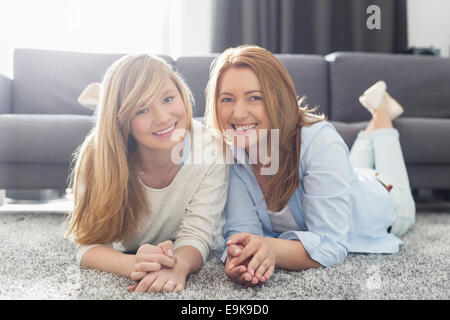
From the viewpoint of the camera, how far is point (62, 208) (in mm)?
1824

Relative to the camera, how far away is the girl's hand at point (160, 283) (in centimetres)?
65

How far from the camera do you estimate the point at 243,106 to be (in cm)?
82

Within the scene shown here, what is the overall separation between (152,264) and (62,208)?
4.39 ft

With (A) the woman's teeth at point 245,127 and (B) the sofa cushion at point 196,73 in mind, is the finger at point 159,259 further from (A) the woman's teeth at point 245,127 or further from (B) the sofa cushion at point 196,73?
(B) the sofa cushion at point 196,73

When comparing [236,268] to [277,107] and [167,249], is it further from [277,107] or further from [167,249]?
[277,107]

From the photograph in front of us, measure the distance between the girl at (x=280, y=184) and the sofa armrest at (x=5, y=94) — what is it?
52.6 inches

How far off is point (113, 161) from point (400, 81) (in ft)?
5.38

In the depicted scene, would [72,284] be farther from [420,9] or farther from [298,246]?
[420,9]

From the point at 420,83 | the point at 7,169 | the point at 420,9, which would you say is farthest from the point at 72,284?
the point at 420,9

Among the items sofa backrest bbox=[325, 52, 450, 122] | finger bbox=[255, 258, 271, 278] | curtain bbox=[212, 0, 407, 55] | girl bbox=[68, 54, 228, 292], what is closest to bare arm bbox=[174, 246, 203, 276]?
girl bbox=[68, 54, 228, 292]

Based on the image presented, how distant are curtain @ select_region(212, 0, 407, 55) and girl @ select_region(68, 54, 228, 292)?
1.85 metres

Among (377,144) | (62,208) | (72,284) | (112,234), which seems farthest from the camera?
(62,208)

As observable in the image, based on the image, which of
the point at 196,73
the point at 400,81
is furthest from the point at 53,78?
the point at 400,81

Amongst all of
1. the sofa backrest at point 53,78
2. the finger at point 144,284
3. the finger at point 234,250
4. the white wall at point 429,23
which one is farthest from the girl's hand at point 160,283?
the white wall at point 429,23
